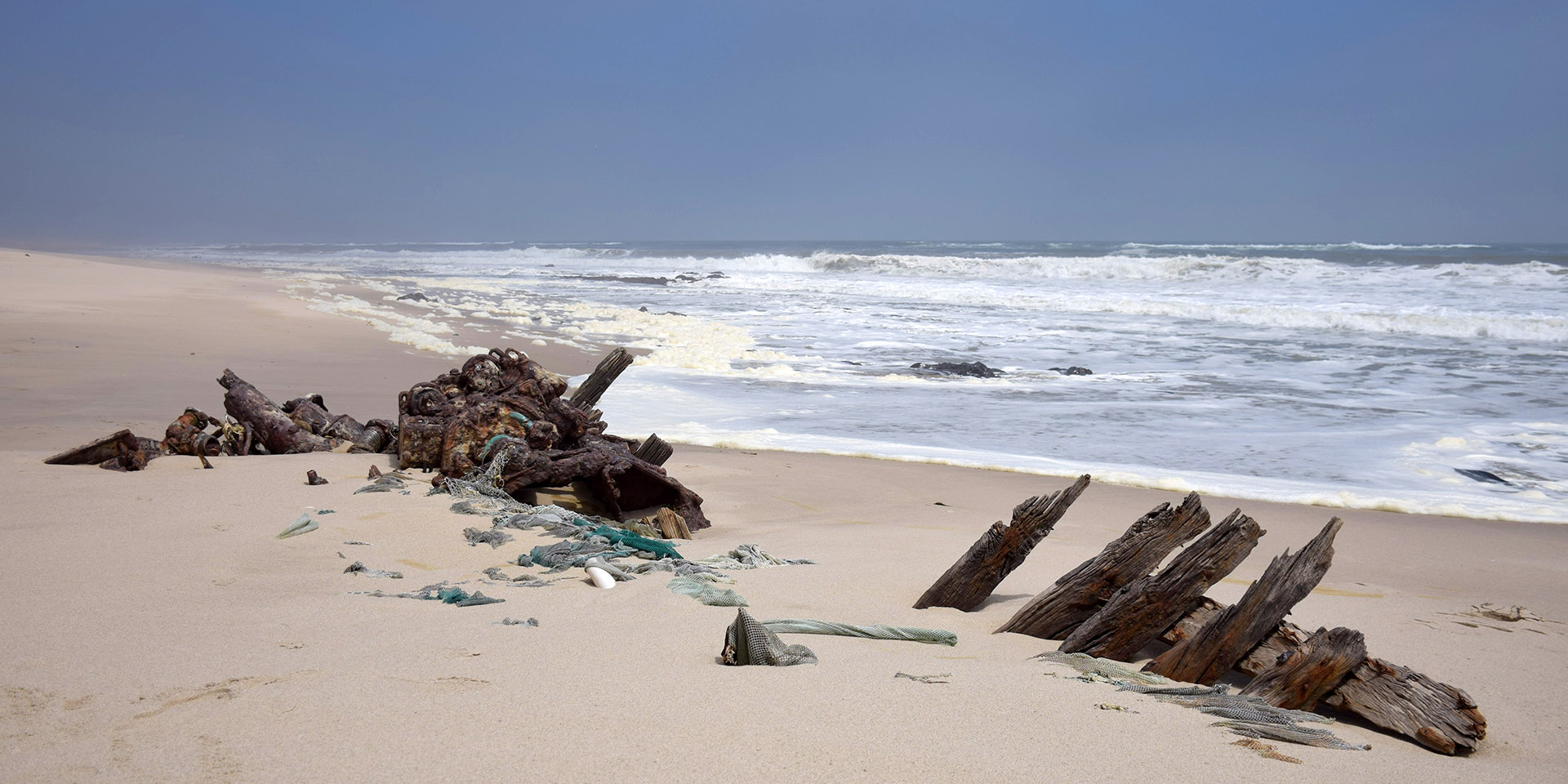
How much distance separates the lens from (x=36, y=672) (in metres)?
2.35

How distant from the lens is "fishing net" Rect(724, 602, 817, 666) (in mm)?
2662

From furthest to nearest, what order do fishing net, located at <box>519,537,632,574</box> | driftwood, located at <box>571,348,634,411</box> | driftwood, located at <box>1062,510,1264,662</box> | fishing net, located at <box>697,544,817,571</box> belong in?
driftwood, located at <box>571,348,634,411</box> → fishing net, located at <box>697,544,817,571</box> → fishing net, located at <box>519,537,632,574</box> → driftwood, located at <box>1062,510,1264,662</box>

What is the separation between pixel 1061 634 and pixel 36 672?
3087 millimetres

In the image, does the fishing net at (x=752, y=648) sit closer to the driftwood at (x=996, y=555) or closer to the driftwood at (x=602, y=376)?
the driftwood at (x=996, y=555)

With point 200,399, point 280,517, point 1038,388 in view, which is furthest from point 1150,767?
point 1038,388

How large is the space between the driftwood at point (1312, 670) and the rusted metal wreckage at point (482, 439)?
3047 millimetres

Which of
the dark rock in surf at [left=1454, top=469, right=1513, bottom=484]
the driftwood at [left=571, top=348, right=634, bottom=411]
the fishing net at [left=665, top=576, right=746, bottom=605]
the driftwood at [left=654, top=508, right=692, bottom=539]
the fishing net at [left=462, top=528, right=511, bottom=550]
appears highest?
the driftwood at [left=571, top=348, right=634, bottom=411]

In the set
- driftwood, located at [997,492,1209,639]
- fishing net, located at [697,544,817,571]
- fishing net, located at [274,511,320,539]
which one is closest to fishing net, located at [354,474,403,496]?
fishing net, located at [274,511,320,539]

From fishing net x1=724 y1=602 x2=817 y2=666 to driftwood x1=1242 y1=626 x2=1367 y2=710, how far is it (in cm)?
135

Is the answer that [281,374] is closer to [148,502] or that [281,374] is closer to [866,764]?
[148,502]

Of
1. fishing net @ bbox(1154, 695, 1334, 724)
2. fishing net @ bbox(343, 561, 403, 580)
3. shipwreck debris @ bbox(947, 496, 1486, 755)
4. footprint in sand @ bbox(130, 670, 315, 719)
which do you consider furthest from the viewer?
fishing net @ bbox(343, 561, 403, 580)

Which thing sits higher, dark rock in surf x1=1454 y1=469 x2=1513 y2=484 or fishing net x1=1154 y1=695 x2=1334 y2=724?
fishing net x1=1154 y1=695 x2=1334 y2=724

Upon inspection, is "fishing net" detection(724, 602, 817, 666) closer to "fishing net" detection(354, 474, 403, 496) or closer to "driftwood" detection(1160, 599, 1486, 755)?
"driftwood" detection(1160, 599, 1486, 755)

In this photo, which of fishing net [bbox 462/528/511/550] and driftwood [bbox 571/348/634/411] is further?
driftwood [bbox 571/348/634/411]
